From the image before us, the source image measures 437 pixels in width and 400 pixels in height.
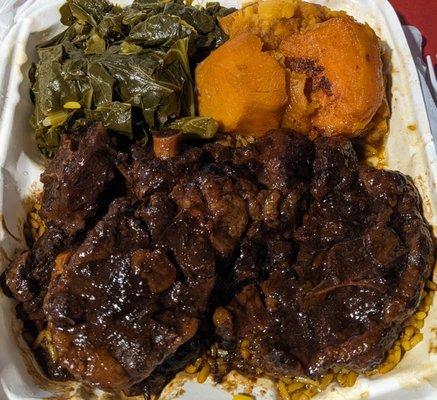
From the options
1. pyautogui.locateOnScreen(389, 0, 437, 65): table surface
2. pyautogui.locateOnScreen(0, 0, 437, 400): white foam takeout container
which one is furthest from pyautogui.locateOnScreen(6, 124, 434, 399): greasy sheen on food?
pyautogui.locateOnScreen(389, 0, 437, 65): table surface

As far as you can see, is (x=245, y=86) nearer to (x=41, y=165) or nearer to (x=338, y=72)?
(x=338, y=72)

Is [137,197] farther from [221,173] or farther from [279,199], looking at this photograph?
[279,199]

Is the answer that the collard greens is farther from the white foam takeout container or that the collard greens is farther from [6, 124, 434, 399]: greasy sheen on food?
[6, 124, 434, 399]: greasy sheen on food

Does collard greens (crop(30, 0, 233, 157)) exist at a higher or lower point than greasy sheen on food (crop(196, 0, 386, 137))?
higher

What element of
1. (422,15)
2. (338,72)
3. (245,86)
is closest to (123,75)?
(245,86)

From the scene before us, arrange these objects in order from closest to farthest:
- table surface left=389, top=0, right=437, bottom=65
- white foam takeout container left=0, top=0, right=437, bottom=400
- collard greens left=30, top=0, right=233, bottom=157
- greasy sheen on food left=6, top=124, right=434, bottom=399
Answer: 1. greasy sheen on food left=6, top=124, right=434, bottom=399
2. white foam takeout container left=0, top=0, right=437, bottom=400
3. collard greens left=30, top=0, right=233, bottom=157
4. table surface left=389, top=0, right=437, bottom=65

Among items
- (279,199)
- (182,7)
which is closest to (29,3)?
(182,7)

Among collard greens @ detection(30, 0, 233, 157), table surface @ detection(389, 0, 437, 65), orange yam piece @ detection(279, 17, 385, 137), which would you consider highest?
collard greens @ detection(30, 0, 233, 157)

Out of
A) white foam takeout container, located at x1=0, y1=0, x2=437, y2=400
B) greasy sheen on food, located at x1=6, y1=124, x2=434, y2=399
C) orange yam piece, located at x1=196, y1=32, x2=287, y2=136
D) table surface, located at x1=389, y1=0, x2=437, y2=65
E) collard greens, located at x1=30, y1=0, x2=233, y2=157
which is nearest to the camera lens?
greasy sheen on food, located at x1=6, y1=124, x2=434, y2=399
